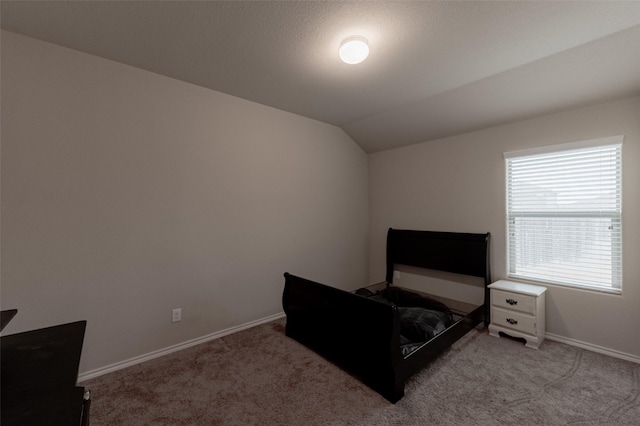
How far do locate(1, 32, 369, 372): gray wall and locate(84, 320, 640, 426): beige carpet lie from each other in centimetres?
52

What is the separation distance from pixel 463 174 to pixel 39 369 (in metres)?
3.84

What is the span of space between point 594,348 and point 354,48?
3.32 metres

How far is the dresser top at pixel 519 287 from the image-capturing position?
107 inches

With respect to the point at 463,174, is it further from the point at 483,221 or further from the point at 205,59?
the point at 205,59

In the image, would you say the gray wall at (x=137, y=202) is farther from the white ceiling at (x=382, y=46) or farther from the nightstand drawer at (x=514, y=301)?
the nightstand drawer at (x=514, y=301)

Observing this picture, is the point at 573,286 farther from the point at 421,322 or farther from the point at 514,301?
the point at 421,322

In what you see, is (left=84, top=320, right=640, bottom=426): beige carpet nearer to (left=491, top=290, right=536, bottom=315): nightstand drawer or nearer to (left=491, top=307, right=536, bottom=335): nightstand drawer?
(left=491, top=307, right=536, bottom=335): nightstand drawer

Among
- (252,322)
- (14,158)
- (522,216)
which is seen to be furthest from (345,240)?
(14,158)

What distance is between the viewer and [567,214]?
2.75m

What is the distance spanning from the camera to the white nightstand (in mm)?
2637

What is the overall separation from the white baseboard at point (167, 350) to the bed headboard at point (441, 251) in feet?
6.00

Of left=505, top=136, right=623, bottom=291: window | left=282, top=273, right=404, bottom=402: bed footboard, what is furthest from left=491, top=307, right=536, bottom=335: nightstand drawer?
left=282, top=273, right=404, bottom=402: bed footboard

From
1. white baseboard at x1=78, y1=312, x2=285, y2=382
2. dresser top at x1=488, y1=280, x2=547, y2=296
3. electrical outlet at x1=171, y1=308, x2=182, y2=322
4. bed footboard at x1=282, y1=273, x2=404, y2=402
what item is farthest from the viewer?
dresser top at x1=488, y1=280, x2=547, y2=296

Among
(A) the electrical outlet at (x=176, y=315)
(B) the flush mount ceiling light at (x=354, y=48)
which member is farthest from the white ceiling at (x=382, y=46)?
(A) the electrical outlet at (x=176, y=315)
